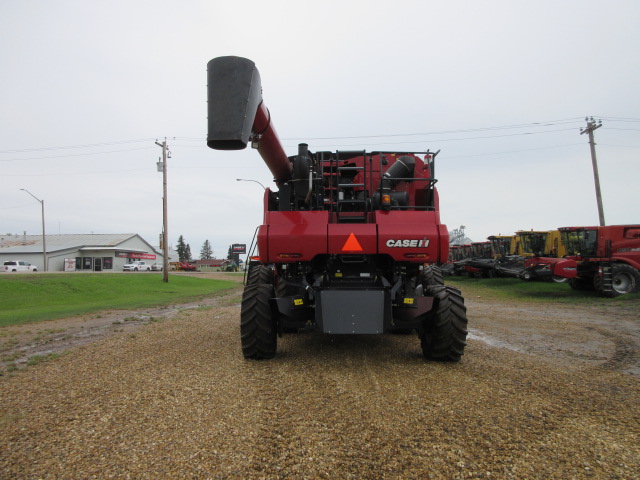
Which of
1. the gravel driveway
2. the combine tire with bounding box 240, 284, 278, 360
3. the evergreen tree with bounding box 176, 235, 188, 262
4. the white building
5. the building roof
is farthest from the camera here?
the evergreen tree with bounding box 176, 235, 188, 262

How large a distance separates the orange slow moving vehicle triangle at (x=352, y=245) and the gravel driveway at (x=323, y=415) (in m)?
1.48

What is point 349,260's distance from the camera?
590cm

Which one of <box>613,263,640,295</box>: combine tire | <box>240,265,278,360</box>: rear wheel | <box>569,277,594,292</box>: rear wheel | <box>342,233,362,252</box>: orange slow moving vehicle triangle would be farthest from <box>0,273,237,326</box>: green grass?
<box>613,263,640,295</box>: combine tire

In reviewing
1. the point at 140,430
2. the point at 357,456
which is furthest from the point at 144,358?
the point at 357,456

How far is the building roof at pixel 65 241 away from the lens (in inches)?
2569

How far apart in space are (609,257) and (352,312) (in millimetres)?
16223

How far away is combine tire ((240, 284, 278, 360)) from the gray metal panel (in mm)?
794

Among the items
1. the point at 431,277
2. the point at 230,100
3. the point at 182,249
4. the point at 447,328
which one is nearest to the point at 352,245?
the point at 447,328

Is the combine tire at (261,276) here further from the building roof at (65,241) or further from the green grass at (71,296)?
the building roof at (65,241)

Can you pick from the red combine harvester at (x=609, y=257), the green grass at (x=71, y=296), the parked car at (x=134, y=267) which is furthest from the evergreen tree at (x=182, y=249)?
the red combine harvester at (x=609, y=257)

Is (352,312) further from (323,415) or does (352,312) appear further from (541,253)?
(541,253)

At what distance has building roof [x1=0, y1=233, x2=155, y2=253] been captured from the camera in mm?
65250

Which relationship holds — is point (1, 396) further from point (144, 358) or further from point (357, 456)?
point (357, 456)

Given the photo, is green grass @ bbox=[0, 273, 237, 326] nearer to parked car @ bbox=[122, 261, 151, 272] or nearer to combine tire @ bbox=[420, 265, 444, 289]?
combine tire @ bbox=[420, 265, 444, 289]
